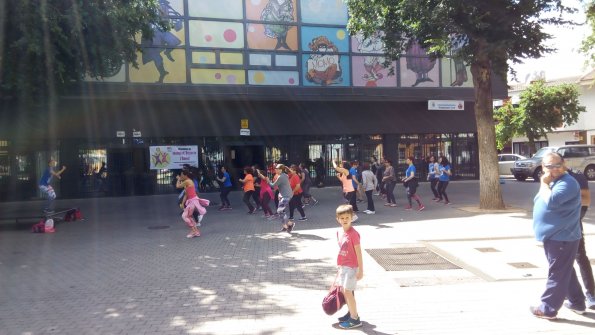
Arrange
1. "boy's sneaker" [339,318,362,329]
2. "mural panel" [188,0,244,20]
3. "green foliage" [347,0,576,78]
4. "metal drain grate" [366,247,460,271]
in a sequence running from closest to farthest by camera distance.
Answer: "boy's sneaker" [339,318,362,329] → "metal drain grate" [366,247,460,271] → "green foliage" [347,0,576,78] → "mural panel" [188,0,244,20]

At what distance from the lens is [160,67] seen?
18625 mm

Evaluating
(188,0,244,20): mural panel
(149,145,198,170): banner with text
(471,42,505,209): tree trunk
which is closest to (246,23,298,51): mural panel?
(188,0,244,20): mural panel

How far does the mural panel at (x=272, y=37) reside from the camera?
769 inches

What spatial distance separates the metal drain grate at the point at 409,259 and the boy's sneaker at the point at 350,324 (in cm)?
252

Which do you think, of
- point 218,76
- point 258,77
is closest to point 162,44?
point 218,76

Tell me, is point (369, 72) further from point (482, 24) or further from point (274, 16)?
point (482, 24)

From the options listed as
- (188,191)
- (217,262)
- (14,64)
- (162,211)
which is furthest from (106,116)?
(217,262)

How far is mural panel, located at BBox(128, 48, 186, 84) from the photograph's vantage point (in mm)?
18500

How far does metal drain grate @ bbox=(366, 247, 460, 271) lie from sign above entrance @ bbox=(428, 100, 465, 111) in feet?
47.1

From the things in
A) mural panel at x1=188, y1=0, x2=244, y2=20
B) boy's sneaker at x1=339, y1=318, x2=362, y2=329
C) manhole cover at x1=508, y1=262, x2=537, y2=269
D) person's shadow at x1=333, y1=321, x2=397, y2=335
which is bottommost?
manhole cover at x1=508, y1=262, x2=537, y2=269

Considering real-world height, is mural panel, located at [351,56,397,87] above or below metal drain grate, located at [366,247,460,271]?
above

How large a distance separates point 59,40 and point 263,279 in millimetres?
8133

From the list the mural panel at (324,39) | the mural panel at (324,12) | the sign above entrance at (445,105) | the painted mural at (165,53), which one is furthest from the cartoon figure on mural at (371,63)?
the painted mural at (165,53)

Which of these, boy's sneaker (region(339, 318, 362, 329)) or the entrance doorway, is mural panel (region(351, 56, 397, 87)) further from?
boy's sneaker (region(339, 318, 362, 329))
